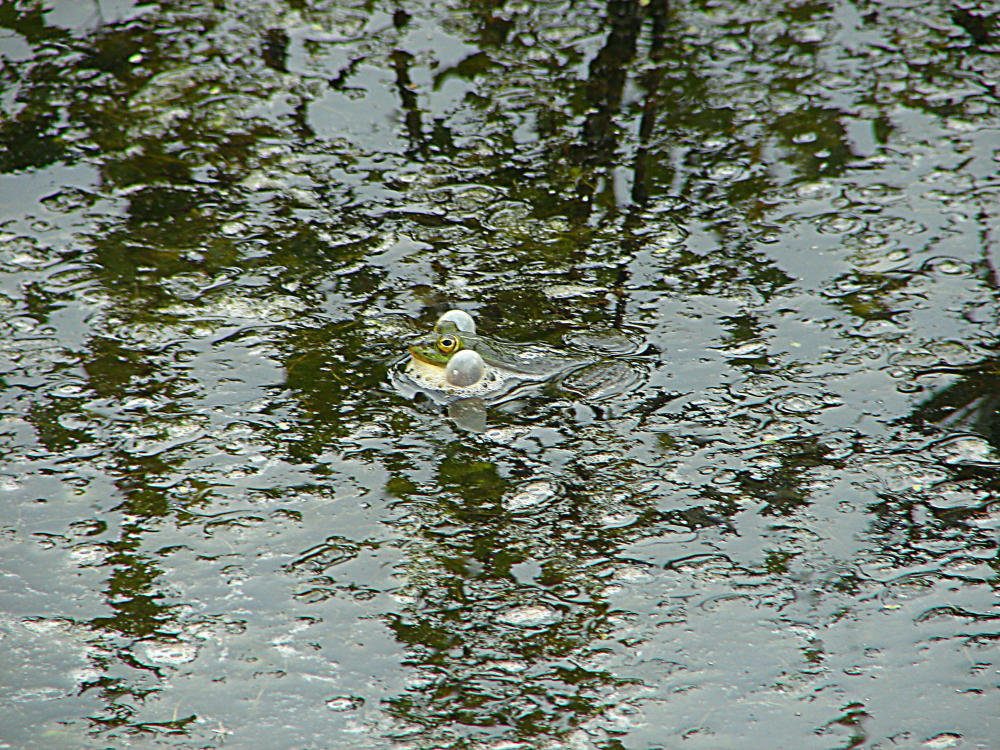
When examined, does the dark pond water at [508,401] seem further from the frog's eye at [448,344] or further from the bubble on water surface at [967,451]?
the frog's eye at [448,344]

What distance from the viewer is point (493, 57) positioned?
4719mm

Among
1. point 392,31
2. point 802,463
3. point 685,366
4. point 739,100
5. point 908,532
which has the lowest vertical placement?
point 908,532

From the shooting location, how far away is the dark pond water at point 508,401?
2330 millimetres

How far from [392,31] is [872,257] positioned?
2746 mm

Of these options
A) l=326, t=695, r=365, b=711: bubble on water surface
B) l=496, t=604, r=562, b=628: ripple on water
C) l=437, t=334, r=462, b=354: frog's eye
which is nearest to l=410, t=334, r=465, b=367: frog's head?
l=437, t=334, r=462, b=354: frog's eye

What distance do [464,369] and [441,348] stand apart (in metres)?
0.12

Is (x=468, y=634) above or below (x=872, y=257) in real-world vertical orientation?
below

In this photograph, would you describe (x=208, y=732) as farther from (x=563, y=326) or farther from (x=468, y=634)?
(x=563, y=326)

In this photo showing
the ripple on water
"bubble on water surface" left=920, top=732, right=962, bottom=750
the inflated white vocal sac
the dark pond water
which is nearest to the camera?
"bubble on water surface" left=920, top=732, right=962, bottom=750

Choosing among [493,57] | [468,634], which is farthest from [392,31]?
[468,634]

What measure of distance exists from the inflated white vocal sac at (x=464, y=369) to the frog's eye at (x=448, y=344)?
0.05 metres

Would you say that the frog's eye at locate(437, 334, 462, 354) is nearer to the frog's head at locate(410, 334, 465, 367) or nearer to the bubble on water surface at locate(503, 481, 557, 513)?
the frog's head at locate(410, 334, 465, 367)

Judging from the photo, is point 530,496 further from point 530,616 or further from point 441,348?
point 441,348

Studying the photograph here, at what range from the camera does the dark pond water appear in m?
2.33
